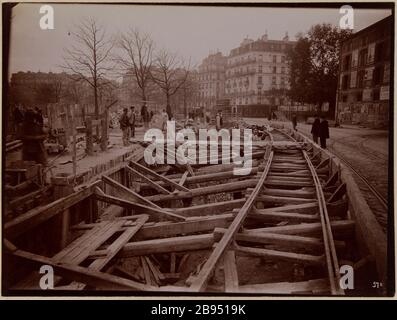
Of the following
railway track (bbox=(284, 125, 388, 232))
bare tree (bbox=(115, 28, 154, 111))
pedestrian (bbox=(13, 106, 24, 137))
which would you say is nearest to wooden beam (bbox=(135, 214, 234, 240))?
railway track (bbox=(284, 125, 388, 232))

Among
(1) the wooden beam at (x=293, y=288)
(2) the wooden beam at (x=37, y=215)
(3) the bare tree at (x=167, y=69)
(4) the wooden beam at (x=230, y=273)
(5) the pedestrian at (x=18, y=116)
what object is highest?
(3) the bare tree at (x=167, y=69)

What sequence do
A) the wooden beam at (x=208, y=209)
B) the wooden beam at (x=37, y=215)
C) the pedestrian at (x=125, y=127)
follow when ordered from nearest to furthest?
1. the wooden beam at (x=37, y=215)
2. the wooden beam at (x=208, y=209)
3. the pedestrian at (x=125, y=127)

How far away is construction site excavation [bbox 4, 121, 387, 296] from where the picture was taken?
12.6 ft

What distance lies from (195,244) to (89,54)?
358cm

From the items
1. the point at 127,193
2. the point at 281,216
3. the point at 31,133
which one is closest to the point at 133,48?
the point at 31,133

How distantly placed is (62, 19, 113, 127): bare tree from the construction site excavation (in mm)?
1844

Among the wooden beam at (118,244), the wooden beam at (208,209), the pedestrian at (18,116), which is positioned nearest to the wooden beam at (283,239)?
the wooden beam at (118,244)

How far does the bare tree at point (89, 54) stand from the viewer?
4.92m

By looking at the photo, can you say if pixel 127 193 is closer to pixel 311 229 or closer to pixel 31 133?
pixel 31 133

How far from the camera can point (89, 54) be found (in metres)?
5.99

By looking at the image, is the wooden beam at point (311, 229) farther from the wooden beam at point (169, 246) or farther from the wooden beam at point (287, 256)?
the wooden beam at point (169, 246)

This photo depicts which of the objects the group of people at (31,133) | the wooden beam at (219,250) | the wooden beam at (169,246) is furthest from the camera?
the group of people at (31,133)

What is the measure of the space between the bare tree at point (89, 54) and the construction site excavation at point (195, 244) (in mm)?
1844

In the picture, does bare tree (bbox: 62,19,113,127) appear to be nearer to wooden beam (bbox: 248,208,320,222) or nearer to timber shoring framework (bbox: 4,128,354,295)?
timber shoring framework (bbox: 4,128,354,295)
